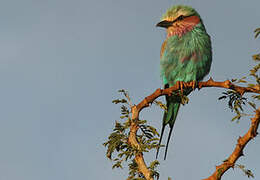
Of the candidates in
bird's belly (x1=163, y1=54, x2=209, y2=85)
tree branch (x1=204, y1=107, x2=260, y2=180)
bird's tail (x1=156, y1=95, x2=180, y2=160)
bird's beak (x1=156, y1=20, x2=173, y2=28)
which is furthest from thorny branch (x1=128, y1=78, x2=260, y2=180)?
bird's beak (x1=156, y1=20, x2=173, y2=28)

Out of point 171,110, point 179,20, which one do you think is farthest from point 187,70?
point 179,20

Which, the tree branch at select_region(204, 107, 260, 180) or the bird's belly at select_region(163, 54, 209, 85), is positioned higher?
the bird's belly at select_region(163, 54, 209, 85)

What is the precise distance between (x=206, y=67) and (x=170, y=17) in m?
1.18

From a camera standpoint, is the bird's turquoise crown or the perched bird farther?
the bird's turquoise crown

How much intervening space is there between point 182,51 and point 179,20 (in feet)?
2.22

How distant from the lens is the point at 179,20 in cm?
675

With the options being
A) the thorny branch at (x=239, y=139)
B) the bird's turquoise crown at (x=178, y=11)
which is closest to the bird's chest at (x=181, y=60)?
the bird's turquoise crown at (x=178, y=11)

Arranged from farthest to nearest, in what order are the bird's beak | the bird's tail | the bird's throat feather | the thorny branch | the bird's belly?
the bird's beak → the bird's throat feather → the bird's tail → the bird's belly → the thorny branch

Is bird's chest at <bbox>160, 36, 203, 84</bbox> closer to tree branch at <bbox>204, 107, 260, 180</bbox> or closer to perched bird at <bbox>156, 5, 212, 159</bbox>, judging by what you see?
perched bird at <bbox>156, 5, 212, 159</bbox>

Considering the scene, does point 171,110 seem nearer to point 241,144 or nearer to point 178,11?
point 178,11

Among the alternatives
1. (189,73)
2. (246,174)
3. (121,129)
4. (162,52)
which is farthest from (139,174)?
(162,52)

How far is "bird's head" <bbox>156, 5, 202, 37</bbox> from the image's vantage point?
22.0 feet

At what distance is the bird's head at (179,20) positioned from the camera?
671 cm

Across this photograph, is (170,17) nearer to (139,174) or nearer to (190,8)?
(190,8)
